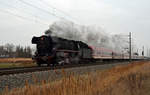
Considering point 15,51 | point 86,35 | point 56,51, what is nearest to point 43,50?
point 56,51

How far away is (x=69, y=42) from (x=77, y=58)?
277 cm

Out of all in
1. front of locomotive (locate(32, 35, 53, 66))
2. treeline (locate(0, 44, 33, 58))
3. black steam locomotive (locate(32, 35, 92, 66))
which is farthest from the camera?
treeline (locate(0, 44, 33, 58))

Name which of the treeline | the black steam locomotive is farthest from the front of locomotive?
the treeline

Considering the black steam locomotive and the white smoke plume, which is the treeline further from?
the black steam locomotive

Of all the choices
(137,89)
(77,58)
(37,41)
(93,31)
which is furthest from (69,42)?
(93,31)

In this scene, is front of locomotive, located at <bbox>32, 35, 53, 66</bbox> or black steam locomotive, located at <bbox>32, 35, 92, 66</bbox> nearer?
front of locomotive, located at <bbox>32, 35, 53, 66</bbox>

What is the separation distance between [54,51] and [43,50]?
2.01 metres

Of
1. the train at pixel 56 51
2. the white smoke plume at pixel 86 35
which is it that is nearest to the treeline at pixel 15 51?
the white smoke plume at pixel 86 35

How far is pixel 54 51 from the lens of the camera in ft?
67.5

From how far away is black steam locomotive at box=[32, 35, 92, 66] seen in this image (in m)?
20.6

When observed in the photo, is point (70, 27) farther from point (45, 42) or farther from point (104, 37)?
point (104, 37)

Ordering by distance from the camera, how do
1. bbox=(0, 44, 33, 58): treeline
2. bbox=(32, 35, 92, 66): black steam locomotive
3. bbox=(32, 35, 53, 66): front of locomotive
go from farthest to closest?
1. bbox=(0, 44, 33, 58): treeline
2. bbox=(32, 35, 92, 66): black steam locomotive
3. bbox=(32, 35, 53, 66): front of locomotive

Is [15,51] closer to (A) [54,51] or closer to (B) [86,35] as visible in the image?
(B) [86,35]

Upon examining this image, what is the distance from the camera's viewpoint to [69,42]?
2505 cm
